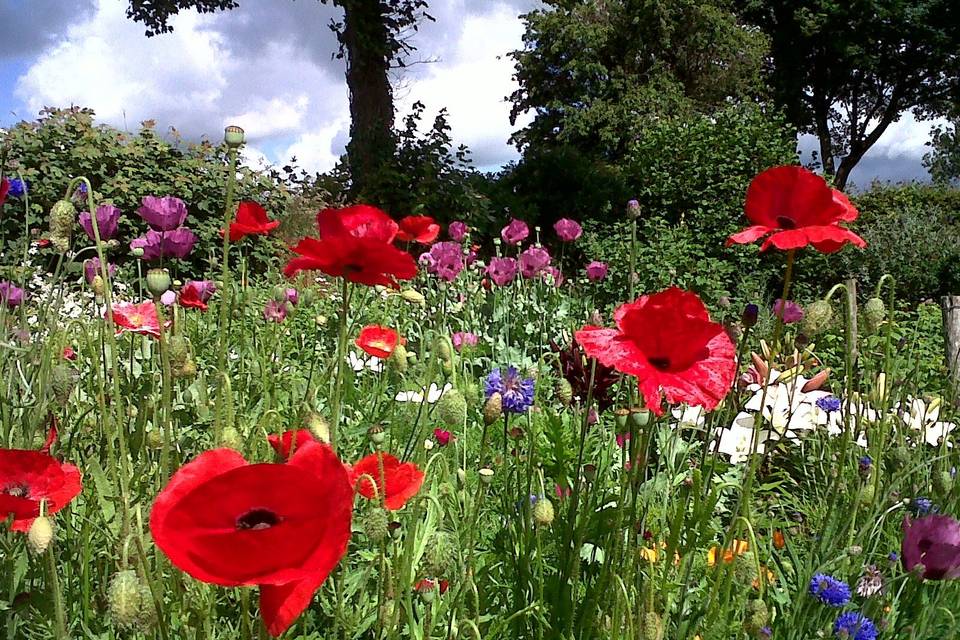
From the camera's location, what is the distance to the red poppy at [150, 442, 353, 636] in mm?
532

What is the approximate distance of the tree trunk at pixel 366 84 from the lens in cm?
864

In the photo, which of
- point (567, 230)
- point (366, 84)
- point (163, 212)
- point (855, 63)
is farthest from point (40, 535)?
point (855, 63)

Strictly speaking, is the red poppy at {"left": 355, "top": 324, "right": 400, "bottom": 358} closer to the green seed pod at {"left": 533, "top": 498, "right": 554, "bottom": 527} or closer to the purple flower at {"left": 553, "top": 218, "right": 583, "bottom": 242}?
the green seed pod at {"left": 533, "top": 498, "right": 554, "bottom": 527}

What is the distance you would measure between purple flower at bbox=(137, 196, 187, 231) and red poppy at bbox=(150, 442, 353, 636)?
4.90 feet

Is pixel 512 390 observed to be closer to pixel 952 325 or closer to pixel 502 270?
pixel 502 270

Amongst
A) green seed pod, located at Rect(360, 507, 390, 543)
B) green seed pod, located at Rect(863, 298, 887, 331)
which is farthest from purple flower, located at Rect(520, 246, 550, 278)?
green seed pod, located at Rect(360, 507, 390, 543)

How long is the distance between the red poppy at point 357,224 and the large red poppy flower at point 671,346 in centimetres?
31

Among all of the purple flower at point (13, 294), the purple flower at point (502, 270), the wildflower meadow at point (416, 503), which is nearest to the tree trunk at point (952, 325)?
the wildflower meadow at point (416, 503)

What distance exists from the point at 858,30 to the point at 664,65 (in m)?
4.80

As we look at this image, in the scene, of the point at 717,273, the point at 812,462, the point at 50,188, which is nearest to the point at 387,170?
the point at 50,188

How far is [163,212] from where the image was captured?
1.93 meters

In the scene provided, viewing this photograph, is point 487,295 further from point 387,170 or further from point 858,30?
point 858,30

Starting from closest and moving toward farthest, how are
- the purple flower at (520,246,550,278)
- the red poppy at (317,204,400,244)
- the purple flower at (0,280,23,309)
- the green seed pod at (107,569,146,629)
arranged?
the green seed pod at (107,569,146,629), the red poppy at (317,204,400,244), the purple flower at (0,280,23,309), the purple flower at (520,246,550,278)

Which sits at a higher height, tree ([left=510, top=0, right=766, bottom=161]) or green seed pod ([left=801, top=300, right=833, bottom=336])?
tree ([left=510, top=0, right=766, bottom=161])
